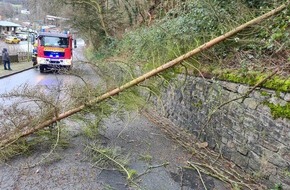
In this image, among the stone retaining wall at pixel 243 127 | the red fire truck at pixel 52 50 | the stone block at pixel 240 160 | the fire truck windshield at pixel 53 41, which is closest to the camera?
the stone retaining wall at pixel 243 127

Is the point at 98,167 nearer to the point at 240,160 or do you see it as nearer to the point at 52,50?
the point at 240,160

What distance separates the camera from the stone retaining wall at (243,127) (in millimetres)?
4312

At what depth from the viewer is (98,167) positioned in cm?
535

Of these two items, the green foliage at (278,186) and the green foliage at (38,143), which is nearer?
the green foliage at (278,186)

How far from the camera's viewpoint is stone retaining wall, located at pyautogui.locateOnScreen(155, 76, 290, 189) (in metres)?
4.31

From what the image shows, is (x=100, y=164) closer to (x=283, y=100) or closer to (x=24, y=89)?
(x=24, y=89)

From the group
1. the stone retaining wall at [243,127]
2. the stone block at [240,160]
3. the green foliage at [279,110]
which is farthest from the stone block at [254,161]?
the green foliage at [279,110]

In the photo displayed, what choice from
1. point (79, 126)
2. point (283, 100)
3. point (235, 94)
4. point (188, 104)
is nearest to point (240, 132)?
point (235, 94)

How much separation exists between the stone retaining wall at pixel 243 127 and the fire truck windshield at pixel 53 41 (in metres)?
15.2

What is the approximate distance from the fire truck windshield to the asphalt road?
14.6 meters

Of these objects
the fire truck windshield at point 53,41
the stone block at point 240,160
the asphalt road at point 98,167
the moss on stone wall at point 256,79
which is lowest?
the asphalt road at point 98,167

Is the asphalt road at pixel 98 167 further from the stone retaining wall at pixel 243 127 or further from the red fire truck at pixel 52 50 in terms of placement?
the red fire truck at pixel 52 50

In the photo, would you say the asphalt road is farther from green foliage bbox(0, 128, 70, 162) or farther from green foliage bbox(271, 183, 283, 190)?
green foliage bbox(271, 183, 283, 190)

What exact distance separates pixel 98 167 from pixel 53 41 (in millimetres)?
17308
